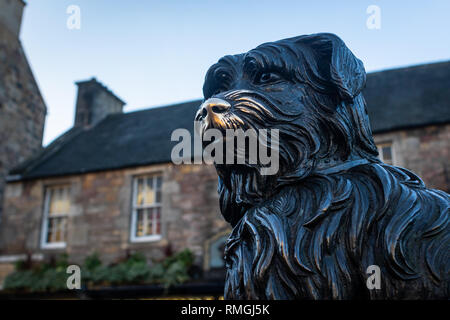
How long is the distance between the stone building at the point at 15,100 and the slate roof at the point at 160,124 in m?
0.52

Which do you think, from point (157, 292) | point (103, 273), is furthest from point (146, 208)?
point (157, 292)

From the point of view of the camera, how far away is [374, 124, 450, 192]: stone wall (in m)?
11.4

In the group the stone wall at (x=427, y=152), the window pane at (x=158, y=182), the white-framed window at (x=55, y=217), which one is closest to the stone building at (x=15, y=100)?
the white-framed window at (x=55, y=217)

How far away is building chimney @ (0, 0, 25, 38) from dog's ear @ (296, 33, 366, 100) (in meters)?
16.7

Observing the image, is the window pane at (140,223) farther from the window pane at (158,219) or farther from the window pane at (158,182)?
the window pane at (158,182)

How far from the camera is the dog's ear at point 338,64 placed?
1913 millimetres

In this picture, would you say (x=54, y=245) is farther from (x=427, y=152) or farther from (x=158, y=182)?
(x=427, y=152)

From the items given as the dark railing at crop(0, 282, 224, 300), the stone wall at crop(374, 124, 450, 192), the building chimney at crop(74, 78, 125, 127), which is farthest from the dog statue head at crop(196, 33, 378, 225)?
the building chimney at crop(74, 78, 125, 127)

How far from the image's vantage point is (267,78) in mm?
2027

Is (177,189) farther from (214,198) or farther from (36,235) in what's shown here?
(36,235)

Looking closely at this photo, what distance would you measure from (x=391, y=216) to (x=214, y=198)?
36.8ft

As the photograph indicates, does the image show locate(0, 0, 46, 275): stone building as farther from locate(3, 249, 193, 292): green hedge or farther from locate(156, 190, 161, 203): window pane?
locate(156, 190, 161, 203): window pane
